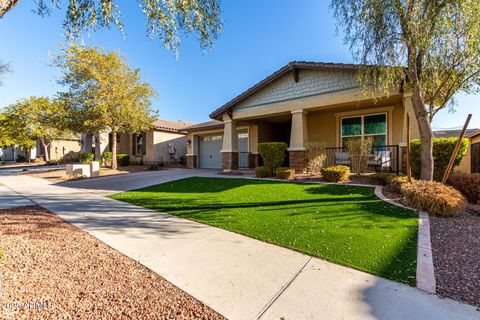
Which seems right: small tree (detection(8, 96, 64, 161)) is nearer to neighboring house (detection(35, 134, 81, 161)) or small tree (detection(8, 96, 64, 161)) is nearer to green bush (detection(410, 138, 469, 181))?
neighboring house (detection(35, 134, 81, 161))

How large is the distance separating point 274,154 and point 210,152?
7.94 m

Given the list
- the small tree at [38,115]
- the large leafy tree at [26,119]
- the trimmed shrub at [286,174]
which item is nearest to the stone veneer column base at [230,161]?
the trimmed shrub at [286,174]

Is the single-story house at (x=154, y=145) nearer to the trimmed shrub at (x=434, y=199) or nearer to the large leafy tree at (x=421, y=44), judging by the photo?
the large leafy tree at (x=421, y=44)

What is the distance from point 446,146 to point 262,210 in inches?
249

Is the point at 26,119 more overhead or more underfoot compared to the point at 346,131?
more overhead

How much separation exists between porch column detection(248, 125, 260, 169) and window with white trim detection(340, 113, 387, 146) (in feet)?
17.4

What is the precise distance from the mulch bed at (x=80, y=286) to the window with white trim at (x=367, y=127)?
451 inches

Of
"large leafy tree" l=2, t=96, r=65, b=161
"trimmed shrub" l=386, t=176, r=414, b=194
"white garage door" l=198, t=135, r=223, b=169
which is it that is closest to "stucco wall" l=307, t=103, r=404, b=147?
"trimmed shrub" l=386, t=176, r=414, b=194

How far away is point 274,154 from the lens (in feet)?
36.2

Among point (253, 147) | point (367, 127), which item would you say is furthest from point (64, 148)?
point (367, 127)

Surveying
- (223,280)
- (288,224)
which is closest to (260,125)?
(288,224)

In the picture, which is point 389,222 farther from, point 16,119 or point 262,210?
point 16,119

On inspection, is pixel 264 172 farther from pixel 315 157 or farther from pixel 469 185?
pixel 469 185

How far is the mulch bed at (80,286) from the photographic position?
87.4 inches
